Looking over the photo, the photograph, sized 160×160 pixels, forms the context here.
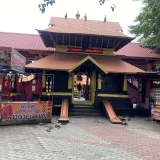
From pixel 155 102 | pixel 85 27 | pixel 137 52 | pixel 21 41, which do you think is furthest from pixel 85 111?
pixel 21 41

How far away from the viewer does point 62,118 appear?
1067cm

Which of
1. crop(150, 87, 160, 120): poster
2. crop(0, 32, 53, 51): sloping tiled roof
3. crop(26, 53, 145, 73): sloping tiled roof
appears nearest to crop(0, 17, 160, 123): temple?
crop(26, 53, 145, 73): sloping tiled roof

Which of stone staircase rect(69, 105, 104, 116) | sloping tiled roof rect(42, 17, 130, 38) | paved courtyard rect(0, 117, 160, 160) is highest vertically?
sloping tiled roof rect(42, 17, 130, 38)

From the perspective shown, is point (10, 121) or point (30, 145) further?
point (10, 121)

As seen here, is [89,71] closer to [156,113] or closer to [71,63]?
[71,63]

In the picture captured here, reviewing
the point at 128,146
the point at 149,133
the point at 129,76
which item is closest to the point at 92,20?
the point at 129,76

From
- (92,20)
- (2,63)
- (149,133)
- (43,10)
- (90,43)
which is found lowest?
(149,133)

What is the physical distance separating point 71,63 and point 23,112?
17.5ft

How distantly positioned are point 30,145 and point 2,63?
13.8 feet

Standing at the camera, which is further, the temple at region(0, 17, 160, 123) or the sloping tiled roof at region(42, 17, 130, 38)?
the sloping tiled roof at region(42, 17, 130, 38)

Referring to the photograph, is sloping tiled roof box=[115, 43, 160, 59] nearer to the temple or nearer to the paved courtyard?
the temple

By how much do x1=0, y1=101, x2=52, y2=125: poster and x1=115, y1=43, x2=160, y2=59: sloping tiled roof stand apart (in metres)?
11.1

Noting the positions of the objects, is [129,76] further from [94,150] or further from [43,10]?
[43,10]

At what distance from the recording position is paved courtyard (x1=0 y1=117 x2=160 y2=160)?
5.54m
